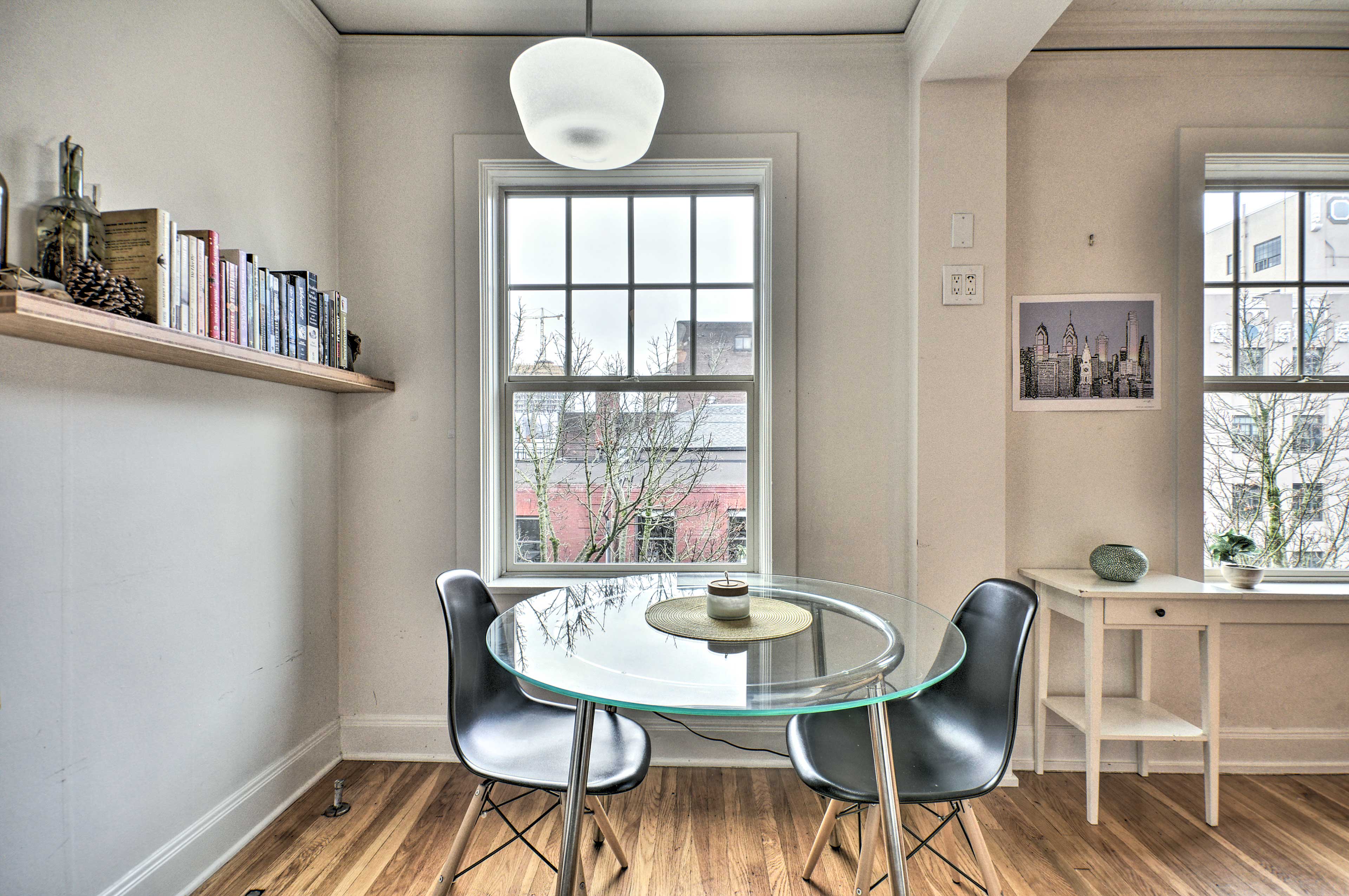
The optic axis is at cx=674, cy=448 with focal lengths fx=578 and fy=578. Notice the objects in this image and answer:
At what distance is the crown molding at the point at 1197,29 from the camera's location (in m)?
2.24

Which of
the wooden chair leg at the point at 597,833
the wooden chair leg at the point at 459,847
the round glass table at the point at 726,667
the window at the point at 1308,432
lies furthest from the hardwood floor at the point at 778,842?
the window at the point at 1308,432

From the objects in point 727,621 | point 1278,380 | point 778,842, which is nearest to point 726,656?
point 727,621

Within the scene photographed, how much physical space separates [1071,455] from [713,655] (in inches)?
74.4

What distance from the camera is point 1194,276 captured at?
229 centimetres

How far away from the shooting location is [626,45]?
92.1 inches

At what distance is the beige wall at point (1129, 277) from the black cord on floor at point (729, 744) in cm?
115

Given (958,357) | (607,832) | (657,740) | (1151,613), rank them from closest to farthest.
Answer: (607,832)
(1151,613)
(958,357)
(657,740)

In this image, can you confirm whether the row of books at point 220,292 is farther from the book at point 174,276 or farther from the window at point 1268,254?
the window at point 1268,254

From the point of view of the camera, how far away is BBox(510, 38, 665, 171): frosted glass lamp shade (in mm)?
1290

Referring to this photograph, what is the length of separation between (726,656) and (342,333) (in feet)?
5.87

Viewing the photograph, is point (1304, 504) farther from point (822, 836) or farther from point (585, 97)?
point (585, 97)

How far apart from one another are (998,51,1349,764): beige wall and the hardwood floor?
0.33m

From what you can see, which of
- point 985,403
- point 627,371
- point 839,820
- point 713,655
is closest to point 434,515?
point 627,371

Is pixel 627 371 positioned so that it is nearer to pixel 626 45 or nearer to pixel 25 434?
pixel 626 45
